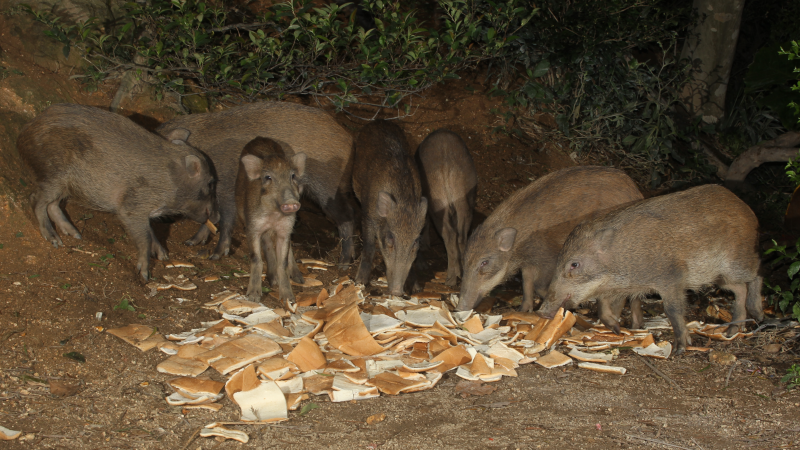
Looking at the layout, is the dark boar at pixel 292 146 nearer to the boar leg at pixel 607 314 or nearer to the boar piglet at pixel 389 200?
the boar piglet at pixel 389 200

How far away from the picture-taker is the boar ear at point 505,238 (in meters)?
6.08

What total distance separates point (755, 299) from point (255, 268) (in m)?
4.38

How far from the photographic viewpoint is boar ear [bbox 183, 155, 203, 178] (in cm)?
677

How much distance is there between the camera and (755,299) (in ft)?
19.3

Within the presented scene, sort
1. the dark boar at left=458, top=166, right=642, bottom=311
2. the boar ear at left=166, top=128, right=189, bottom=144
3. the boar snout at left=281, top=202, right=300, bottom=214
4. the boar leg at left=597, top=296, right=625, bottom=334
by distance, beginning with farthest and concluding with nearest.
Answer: the boar ear at left=166, top=128, right=189, bottom=144 < the dark boar at left=458, top=166, right=642, bottom=311 < the boar leg at left=597, top=296, right=625, bottom=334 < the boar snout at left=281, top=202, right=300, bottom=214

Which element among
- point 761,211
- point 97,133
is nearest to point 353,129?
point 97,133

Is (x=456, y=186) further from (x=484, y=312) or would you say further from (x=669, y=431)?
(x=669, y=431)

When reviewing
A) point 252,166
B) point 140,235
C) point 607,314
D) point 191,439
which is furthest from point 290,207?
point 607,314

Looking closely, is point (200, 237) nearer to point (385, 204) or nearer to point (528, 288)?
point (385, 204)

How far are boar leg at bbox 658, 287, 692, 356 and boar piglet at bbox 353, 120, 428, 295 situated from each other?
7.39 ft

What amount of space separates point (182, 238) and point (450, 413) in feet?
13.7

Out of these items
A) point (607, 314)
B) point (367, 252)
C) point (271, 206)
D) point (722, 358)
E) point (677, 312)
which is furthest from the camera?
point (367, 252)

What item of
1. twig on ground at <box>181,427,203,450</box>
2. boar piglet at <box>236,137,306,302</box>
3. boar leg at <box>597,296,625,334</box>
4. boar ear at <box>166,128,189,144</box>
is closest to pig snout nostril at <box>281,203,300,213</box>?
boar piglet at <box>236,137,306,302</box>

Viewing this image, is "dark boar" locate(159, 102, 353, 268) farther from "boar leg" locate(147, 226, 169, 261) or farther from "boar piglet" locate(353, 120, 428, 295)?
"boar leg" locate(147, 226, 169, 261)
